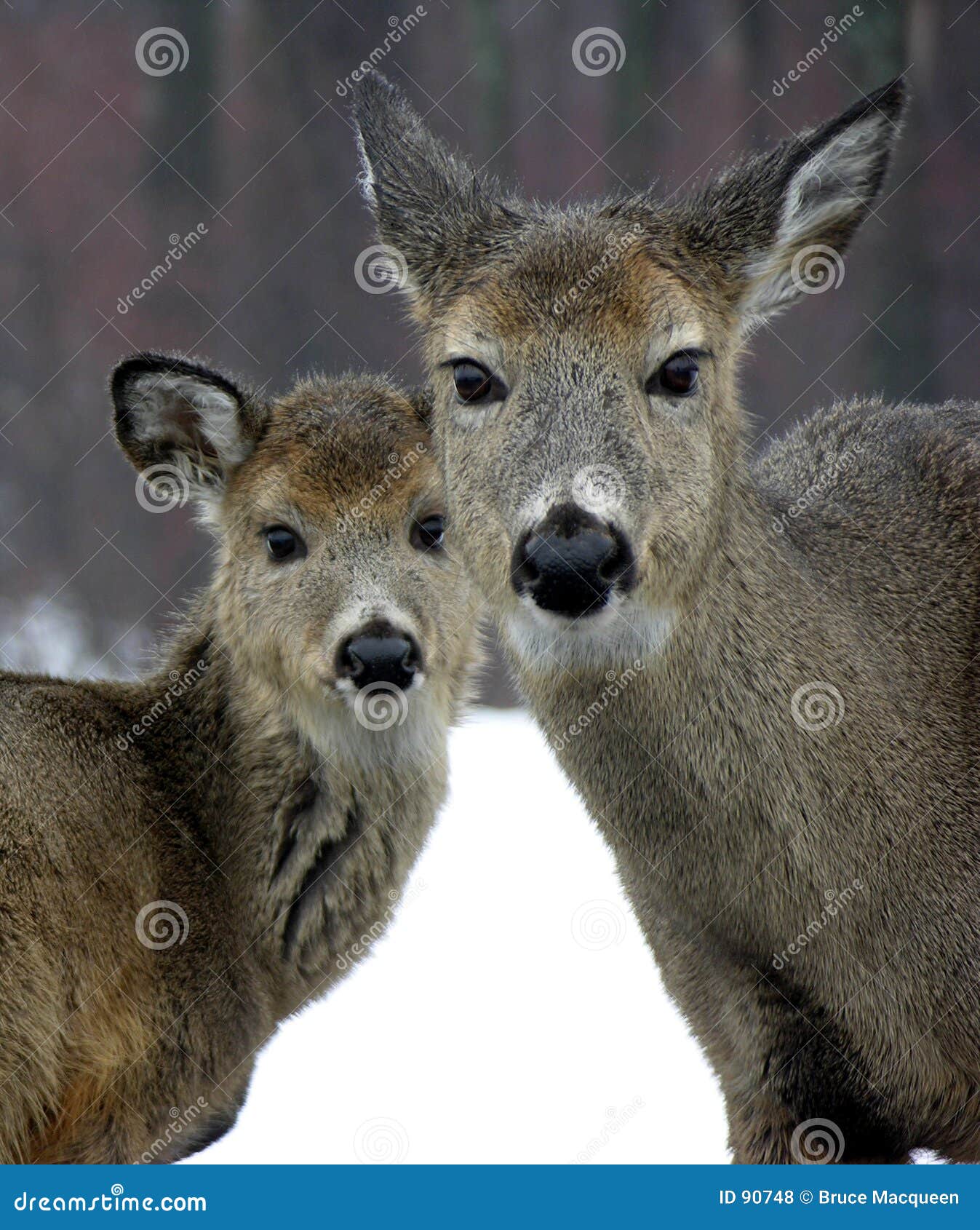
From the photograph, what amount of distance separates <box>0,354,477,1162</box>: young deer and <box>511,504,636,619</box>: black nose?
143 centimetres

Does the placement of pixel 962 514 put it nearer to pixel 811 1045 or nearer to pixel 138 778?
pixel 811 1045

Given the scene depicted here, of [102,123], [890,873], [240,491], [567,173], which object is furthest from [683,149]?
[890,873]

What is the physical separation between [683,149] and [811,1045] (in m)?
13.6

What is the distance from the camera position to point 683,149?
17188 mm
